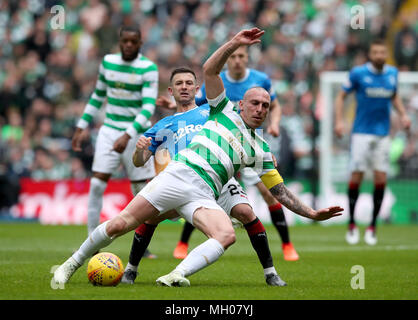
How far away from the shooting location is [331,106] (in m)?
18.6

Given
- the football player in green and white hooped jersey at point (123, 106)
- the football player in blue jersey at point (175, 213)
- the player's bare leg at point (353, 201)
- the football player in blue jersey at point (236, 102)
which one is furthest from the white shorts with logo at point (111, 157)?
the player's bare leg at point (353, 201)

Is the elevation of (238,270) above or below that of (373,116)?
below

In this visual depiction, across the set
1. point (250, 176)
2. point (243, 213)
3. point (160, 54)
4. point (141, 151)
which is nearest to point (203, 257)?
point (243, 213)

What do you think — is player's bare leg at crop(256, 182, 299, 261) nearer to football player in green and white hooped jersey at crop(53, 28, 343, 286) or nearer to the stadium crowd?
football player in green and white hooped jersey at crop(53, 28, 343, 286)

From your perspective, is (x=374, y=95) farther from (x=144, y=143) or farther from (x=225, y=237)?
(x=225, y=237)

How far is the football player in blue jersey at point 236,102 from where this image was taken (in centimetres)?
1026

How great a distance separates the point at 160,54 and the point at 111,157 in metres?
10.8

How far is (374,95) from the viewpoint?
13.0 metres

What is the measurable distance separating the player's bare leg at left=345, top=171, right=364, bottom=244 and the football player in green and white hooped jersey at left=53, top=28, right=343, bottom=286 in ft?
19.1

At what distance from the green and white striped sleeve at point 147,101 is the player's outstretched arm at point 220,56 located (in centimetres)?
328

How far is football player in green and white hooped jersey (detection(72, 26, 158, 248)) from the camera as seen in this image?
33.5 ft

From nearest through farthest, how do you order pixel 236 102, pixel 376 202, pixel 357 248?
pixel 236 102 → pixel 357 248 → pixel 376 202
